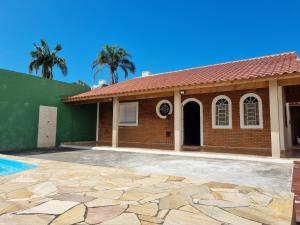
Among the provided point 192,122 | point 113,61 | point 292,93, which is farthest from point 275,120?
point 113,61

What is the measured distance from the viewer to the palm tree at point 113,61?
27.3 metres

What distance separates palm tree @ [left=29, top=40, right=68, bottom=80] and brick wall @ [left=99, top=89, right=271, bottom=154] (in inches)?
584

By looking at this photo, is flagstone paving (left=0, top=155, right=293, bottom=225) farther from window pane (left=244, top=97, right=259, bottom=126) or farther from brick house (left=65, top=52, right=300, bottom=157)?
window pane (left=244, top=97, right=259, bottom=126)

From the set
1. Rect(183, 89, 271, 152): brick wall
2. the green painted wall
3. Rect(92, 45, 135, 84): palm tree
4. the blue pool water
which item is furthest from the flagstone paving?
Rect(92, 45, 135, 84): palm tree

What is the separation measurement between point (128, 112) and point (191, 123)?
172 inches

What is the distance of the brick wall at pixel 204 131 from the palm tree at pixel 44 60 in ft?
48.7

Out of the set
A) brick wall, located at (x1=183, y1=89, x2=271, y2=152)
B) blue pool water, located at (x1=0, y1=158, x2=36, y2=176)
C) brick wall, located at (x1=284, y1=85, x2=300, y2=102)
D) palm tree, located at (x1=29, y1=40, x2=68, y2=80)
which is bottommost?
blue pool water, located at (x1=0, y1=158, x2=36, y2=176)

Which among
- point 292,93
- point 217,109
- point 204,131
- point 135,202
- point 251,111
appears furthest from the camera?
point 204,131

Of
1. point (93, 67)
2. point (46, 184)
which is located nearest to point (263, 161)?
point (46, 184)

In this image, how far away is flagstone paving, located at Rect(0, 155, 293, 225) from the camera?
9.31 feet

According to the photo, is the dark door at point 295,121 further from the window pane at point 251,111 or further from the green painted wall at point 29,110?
the green painted wall at point 29,110

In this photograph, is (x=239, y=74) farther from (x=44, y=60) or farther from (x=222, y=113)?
(x=44, y=60)

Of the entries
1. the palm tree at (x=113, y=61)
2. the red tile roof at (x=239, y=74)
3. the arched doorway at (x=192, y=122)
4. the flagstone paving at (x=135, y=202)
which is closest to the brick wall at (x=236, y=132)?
the arched doorway at (x=192, y=122)

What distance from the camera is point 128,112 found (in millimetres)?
14781
